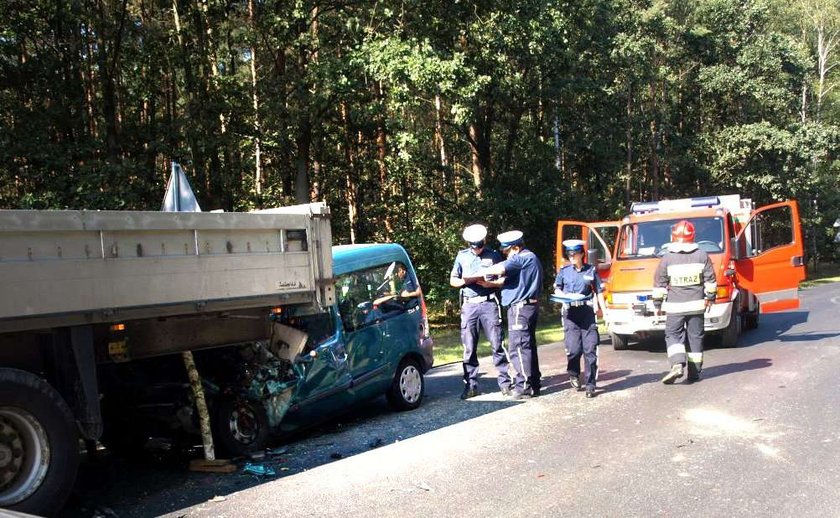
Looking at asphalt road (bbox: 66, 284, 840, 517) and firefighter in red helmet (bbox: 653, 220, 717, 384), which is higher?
firefighter in red helmet (bbox: 653, 220, 717, 384)

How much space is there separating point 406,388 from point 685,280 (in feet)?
11.6

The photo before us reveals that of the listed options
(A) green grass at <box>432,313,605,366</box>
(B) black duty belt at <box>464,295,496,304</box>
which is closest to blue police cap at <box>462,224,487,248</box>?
(B) black duty belt at <box>464,295,496,304</box>

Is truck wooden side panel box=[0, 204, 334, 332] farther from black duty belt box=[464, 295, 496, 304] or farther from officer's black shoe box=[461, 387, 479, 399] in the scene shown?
officer's black shoe box=[461, 387, 479, 399]

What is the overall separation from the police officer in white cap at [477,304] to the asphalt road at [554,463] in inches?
15.0

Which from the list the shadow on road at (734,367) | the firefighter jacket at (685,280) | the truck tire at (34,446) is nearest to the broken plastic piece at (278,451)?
the truck tire at (34,446)

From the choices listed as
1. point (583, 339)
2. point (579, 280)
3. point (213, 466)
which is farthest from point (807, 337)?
point (213, 466)

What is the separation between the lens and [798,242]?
39.6 feet

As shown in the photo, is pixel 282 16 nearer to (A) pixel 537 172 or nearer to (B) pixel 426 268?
(B) pixel 426 268

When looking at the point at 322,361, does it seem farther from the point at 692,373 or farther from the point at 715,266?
the point at 715,266

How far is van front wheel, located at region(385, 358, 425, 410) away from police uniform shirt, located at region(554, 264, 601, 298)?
1.97 m

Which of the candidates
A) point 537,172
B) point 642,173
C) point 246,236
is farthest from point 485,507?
point 642,173

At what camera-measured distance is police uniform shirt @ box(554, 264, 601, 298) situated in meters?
8.48

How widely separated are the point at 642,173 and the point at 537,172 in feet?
41.9

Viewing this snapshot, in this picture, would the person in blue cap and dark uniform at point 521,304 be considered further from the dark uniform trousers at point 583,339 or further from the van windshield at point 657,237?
the van windshield at point 657,237
